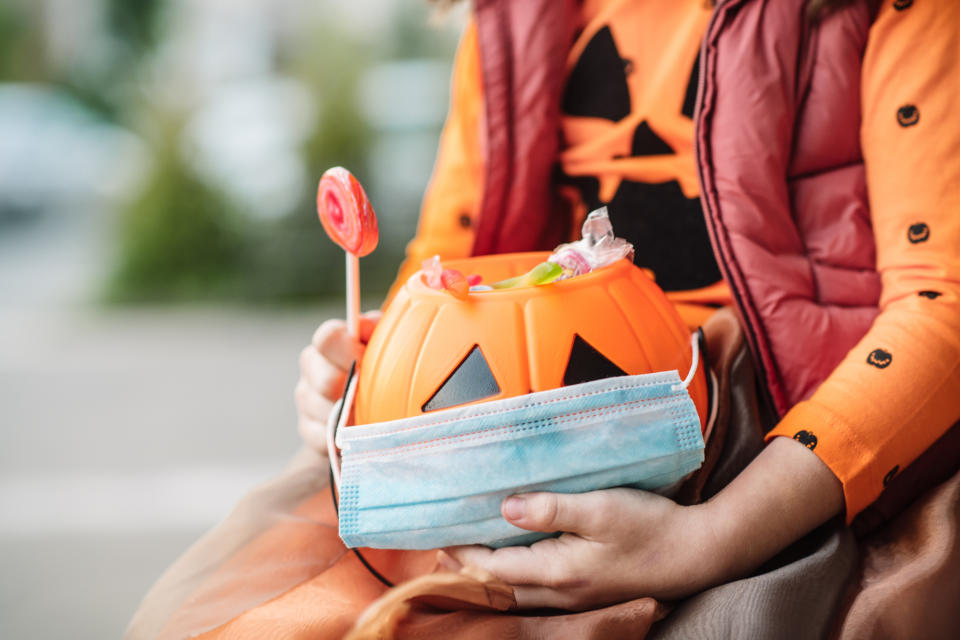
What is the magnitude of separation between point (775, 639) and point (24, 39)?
13586 mm

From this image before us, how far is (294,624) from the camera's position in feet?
2.54

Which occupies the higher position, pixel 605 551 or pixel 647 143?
pixel 647 143

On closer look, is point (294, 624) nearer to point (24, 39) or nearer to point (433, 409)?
point (433, 409)

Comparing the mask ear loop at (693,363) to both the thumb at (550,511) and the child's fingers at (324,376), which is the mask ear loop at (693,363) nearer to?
the thumb at (550,511)

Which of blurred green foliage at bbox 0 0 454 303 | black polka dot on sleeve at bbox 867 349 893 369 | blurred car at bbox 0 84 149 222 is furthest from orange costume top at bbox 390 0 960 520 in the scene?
blurred car at bbox 0 84 149 222

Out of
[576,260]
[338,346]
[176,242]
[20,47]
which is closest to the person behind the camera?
[576,260]

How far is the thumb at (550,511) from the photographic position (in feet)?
2.38

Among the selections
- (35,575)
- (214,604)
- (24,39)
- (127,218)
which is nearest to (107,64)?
(24,39)

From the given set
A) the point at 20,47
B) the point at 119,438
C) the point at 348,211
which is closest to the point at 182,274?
Result: the point at 119,438

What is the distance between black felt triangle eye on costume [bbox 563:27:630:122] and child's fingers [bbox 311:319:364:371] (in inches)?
21.0

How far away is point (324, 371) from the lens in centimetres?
96

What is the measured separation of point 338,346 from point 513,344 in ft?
0.91

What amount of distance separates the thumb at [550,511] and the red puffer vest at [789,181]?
370mm

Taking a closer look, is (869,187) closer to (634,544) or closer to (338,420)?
(634,544)
